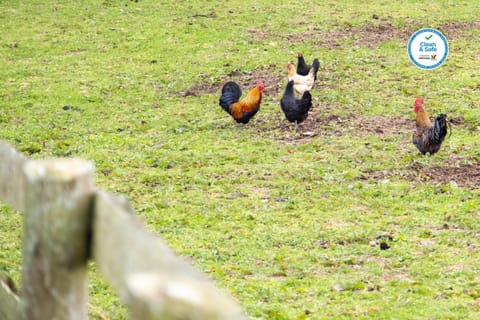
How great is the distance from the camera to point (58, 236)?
2359 mm

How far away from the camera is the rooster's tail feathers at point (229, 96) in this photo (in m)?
11.8

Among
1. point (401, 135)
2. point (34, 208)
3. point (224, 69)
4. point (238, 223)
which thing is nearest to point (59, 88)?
point (224, 69)

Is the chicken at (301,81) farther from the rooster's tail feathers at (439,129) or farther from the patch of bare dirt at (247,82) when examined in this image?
the rooster's tail feathers at (439,129)

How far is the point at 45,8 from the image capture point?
1956cm

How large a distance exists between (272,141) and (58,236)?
28.2 ft

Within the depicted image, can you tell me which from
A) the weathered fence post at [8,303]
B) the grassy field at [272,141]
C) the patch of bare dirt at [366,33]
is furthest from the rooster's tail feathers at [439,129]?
the weathered fence post at [8,303]

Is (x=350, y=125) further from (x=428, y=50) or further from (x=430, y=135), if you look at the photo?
(x=428, y=50)

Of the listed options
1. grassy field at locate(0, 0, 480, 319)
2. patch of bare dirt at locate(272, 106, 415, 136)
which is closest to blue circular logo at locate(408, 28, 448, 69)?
grassy field at locate(0, 0, 480, 319)

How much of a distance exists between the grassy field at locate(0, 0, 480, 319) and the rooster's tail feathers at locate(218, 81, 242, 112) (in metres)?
0.25

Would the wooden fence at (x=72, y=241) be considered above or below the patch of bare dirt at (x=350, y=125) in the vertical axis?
above

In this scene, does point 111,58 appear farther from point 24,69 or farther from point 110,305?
point 110,305

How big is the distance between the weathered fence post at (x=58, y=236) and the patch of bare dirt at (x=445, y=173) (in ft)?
22.9

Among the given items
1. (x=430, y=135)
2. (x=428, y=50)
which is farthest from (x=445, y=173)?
(x=428, y=50)

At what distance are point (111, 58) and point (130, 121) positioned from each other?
3.91 meters
